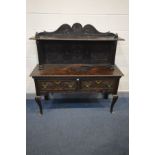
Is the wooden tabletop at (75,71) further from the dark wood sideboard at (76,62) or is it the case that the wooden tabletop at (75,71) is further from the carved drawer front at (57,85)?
the carved drawer front at (57,85)

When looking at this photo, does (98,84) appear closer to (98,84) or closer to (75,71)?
(98,84)

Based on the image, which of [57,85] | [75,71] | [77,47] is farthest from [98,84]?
[77,47]

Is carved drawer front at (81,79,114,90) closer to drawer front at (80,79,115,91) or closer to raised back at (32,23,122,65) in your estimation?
drawer front at (80,79,115,91)

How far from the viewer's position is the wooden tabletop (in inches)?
109

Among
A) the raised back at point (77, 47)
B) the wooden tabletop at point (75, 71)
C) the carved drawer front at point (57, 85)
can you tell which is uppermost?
the raised back at point (77, 47)

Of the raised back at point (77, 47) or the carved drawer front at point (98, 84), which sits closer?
the carved drawer front at point (98, 84)

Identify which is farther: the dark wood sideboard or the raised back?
the raised back

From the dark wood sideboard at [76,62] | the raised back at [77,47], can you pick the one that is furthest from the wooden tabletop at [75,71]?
the raised back at [77,47]

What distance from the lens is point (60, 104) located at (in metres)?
3.27

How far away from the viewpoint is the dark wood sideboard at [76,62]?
2.78 meters

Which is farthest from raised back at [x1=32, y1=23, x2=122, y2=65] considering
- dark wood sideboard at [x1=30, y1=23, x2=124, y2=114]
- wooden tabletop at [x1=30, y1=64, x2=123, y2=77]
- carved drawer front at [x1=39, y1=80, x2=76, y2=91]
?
carved drawer front at [x1=39, y1=80, x2=76, y2=91]
